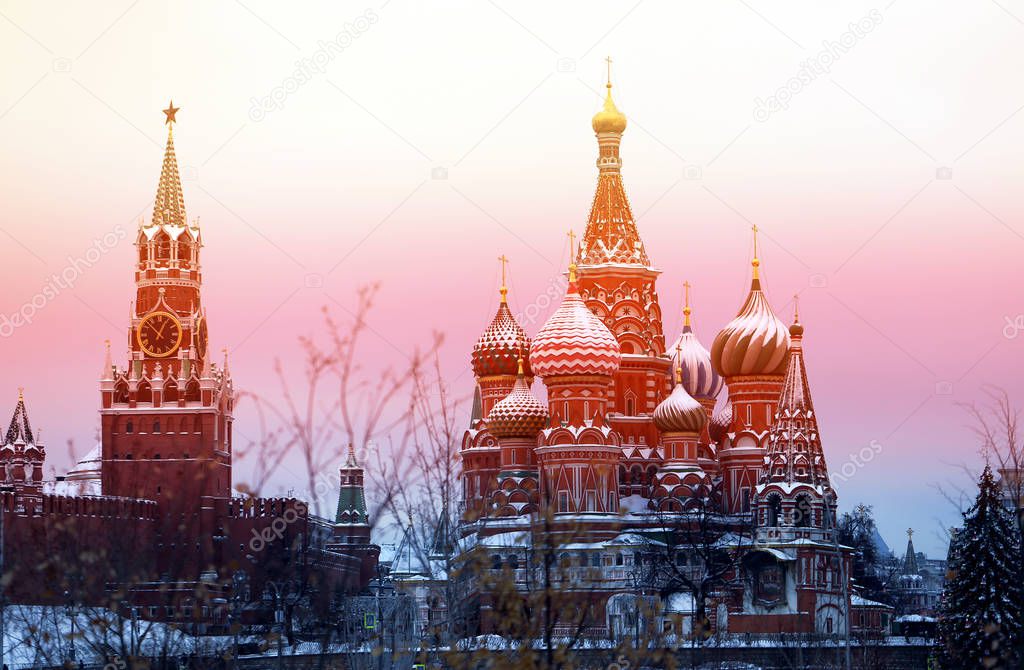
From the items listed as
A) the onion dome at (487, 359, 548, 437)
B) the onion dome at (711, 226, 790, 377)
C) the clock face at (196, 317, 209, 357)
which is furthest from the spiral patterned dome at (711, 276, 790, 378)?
the clock face at (196, 317, 209, 357)

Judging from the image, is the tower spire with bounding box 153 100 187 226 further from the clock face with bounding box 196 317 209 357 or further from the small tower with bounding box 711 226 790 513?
the small tower with bounding box 711 226 790 513

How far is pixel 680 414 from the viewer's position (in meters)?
60.0

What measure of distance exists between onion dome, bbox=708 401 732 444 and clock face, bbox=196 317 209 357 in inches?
888

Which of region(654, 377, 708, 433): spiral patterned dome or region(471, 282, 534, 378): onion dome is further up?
region(471, 282, 534, 378): onion dome

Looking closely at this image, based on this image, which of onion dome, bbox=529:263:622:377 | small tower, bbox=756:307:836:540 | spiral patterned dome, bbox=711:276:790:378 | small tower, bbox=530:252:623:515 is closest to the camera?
small tower, bbox=756:307:836:540

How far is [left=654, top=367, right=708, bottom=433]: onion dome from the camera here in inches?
2362

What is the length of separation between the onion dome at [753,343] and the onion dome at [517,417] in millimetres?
5639

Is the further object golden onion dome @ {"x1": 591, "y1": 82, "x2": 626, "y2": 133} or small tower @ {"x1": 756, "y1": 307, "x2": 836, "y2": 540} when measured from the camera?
golden onion dome @ {"x1": 591, "y1": 82, "x2": 626, "y2": 133}

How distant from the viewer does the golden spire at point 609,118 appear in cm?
6344

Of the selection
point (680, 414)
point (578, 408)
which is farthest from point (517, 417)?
point (680, 414)

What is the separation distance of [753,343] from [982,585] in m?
24.3

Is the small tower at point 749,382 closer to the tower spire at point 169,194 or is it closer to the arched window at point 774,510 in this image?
the arched window at point 774,510

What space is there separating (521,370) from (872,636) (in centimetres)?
1508

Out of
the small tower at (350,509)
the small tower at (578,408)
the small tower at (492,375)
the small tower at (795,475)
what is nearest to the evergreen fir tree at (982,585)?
the small tower at (795,475)
